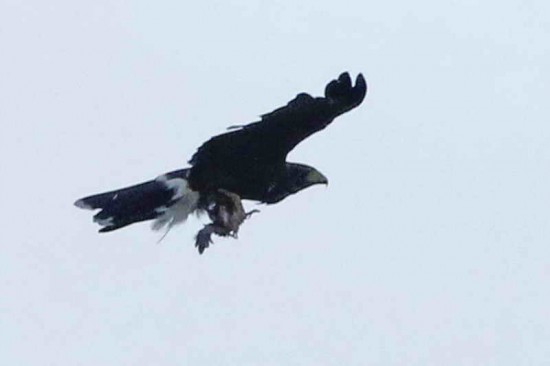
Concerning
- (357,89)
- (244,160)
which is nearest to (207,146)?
(244,160)

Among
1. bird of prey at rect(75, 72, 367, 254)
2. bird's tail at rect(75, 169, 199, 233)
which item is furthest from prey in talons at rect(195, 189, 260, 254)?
bird's tail at rect(75, 169, 199, 233)

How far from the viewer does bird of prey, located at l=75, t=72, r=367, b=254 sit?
34.3 ft

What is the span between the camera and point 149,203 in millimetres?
10820

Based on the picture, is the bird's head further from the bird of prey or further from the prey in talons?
the prey in talons

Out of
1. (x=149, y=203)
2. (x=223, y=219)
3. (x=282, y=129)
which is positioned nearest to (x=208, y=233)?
(x=223, y=219)

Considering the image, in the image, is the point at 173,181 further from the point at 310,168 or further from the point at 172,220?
the point at 310,168

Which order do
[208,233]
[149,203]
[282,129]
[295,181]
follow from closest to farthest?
[208,233] < [282,129] < [149,203] < [295,181]

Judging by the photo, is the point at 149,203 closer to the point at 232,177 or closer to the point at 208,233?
the point at 232,177

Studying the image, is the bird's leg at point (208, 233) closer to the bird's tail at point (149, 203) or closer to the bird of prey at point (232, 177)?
the bird of prey at point (232, 177)

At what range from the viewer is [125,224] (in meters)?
10.6

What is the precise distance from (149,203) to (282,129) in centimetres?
97

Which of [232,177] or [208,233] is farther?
[232,177]

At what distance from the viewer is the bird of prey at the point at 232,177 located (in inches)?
412

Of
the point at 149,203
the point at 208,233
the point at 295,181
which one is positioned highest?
the point at 149,203
